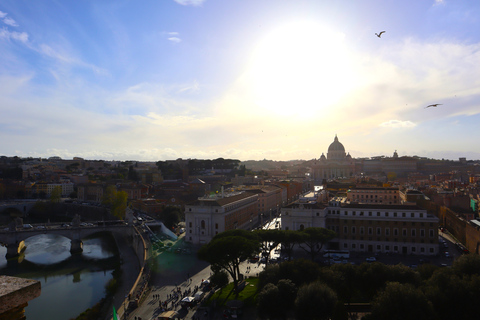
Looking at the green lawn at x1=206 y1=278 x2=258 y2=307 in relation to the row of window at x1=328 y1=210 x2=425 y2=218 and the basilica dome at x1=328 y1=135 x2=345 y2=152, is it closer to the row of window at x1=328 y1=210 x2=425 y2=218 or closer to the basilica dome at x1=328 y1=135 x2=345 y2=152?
the row of window at x1=328 y1=210 x2=425 y2=218

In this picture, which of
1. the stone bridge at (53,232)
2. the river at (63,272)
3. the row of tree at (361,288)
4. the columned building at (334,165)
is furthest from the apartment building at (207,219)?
the columned building at (334,165)

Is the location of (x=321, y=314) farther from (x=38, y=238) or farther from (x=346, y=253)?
(x=38, y=238)

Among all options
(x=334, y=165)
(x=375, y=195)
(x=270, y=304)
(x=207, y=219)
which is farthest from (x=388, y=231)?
(x=334, y=165)

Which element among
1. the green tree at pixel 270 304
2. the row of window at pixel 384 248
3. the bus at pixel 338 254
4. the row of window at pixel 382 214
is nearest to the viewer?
the green tree at pixel 270 304

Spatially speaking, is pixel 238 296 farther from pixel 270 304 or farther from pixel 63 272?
pixel 63 272

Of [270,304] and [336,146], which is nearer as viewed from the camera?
[270,304]

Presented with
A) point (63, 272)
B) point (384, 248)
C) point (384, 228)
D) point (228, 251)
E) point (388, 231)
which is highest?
point (228, 251)

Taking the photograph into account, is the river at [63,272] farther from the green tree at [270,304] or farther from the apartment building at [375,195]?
the apartment building at [375,195]
